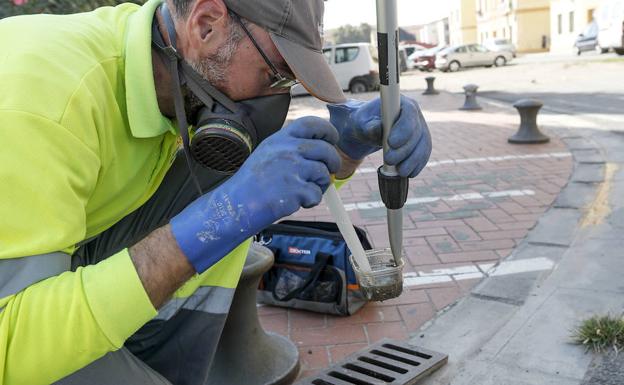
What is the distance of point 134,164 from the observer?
5.70ft

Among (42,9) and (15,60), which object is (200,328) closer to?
(15,60)

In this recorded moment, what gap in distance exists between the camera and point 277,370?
95.3 inches

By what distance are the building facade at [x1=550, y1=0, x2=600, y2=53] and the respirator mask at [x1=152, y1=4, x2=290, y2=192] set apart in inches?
1398

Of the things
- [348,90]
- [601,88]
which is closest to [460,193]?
[601,88]

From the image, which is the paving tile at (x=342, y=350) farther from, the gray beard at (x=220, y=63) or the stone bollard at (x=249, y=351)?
the gray beard at (x=220, y=63)

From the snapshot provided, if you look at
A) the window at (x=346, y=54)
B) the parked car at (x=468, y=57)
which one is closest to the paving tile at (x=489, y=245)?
the window at (x=346, y=54)

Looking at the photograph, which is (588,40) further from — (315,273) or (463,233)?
(315,273)

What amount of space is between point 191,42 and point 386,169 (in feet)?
2.18

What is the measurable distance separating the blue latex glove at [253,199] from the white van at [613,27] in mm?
21374

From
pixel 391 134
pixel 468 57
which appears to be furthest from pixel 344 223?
pixel 468 57

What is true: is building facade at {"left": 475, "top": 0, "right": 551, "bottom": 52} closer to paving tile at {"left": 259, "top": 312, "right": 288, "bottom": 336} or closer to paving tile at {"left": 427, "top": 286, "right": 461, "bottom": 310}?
paving tile at {"left": 427, "top": 286, "right": 461, "bottom": 310}

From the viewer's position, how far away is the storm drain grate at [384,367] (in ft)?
7.69

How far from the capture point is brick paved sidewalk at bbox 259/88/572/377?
2812mm

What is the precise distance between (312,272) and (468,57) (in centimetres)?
2385
